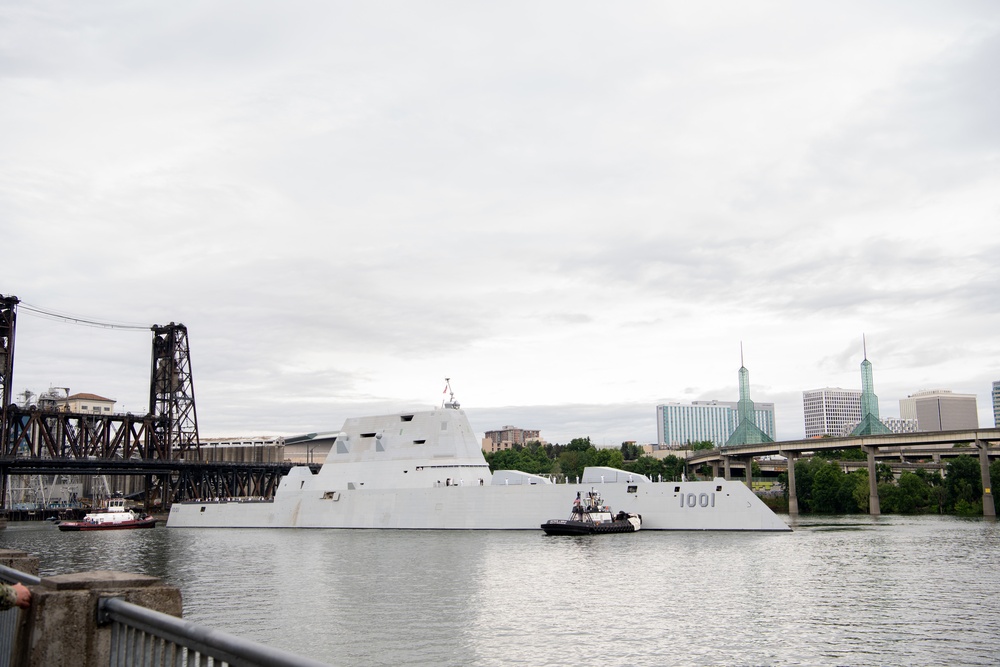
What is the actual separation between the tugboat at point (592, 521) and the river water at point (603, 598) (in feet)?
9.80

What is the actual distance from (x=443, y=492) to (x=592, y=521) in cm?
1022

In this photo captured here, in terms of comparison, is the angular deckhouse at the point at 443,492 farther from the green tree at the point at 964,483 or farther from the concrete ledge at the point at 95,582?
the concrete ledge at the point at 95,582

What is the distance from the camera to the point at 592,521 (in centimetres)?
4556

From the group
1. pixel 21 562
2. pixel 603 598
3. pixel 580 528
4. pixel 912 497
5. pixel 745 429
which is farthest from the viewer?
pixel 745 429

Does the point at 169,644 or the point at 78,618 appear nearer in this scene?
the point at 169,644

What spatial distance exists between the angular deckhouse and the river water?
484 cm

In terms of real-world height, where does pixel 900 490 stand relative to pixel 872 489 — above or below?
below

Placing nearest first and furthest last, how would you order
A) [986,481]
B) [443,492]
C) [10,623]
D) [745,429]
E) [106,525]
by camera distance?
[10,623]
[443,492]
[986,481]
[106,525]
[745,429]

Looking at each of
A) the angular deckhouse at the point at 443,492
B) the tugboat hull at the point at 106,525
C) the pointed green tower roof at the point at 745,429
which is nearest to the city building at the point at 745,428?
the pointed green tower roof at the point at 745,429

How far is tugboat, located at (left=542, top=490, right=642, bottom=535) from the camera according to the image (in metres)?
44.8

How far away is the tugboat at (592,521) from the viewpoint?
44.8 m

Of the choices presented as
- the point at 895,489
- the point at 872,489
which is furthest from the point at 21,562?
the point at 895,489

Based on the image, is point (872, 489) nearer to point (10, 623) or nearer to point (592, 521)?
point (592, 521)

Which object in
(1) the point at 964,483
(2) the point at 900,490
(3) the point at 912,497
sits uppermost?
(1) the point at 964,483
